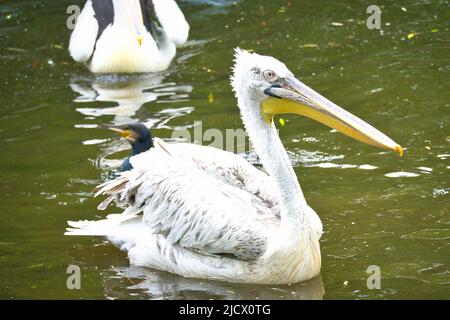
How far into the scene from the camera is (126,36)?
29.3ft

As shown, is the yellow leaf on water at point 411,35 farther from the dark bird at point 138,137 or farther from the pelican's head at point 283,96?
the pelican's head at point 283,96

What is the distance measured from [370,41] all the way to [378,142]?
13.4ft

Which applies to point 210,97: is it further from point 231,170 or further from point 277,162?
point 277,162

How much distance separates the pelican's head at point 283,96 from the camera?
5.12 meters

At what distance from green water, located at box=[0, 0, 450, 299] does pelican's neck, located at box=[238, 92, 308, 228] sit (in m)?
0.40

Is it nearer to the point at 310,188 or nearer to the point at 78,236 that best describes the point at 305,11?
the point at 310,188

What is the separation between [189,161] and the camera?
18.7 ft

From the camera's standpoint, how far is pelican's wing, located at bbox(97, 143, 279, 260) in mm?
5195

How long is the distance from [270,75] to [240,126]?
2.15 meters
